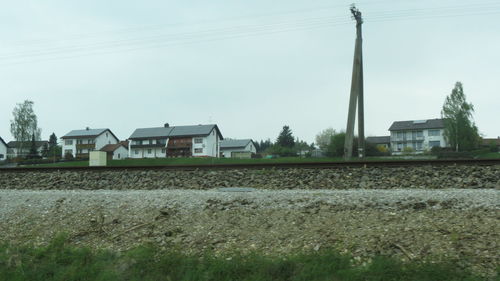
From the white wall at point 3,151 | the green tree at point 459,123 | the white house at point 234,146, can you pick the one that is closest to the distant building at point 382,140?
the white house at point 234,146

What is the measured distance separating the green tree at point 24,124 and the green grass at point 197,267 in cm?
7828

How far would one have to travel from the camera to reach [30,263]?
6355mm

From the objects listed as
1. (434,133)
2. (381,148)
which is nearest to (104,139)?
(381,148)

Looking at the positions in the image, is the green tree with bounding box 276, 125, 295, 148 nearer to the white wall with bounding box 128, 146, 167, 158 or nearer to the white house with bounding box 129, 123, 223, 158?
the white house with bounding box 129, 123, 223, 158

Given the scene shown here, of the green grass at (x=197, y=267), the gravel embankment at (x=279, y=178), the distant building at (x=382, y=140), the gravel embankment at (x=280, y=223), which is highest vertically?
the distant building at (x=382, y=140)

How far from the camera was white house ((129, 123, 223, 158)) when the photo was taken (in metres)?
80.9

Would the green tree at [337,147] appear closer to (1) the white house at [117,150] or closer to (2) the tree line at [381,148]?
(2) the tree line at [381,148]

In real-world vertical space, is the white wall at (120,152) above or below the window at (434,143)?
below

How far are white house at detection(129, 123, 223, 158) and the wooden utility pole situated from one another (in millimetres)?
60189

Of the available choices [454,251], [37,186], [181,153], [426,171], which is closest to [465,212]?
[454,251]

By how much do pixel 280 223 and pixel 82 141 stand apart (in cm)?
9380

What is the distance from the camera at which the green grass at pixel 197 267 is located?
5.07 metres

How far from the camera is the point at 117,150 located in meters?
92.2

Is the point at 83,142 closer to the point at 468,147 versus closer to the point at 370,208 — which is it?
the point at 468,147
